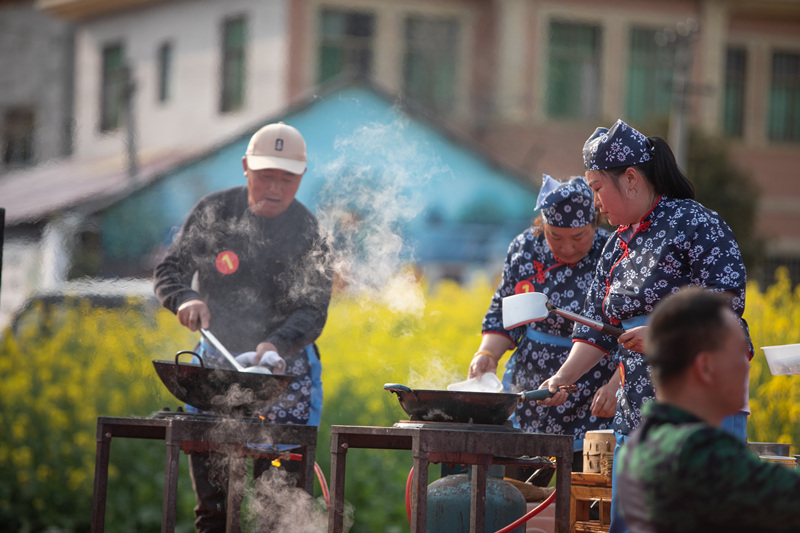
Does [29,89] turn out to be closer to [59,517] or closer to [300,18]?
[300,18]

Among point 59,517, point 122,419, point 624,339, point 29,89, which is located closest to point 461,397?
point 624,339

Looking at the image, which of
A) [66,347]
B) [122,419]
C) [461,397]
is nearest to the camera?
[461,397]

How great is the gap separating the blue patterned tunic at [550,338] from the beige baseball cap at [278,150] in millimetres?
1106

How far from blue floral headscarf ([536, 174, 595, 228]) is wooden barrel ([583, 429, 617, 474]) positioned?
2.96 feet

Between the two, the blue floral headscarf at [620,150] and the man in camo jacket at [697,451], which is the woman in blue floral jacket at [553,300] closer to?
the blue floral headscarf at [620,150]

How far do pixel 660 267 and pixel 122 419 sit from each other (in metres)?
2.29

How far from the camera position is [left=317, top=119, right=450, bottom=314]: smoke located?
6.23 m

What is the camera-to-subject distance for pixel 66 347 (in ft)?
28.9

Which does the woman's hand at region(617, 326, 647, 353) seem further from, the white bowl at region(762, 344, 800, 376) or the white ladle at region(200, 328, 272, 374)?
the white ladle at region(200, 328, 272, 374)

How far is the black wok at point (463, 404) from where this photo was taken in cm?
398

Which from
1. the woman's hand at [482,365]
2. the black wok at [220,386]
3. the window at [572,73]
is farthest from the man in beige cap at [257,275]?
the window at [572,73]

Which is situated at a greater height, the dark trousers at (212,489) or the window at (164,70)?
the window at (164,70)

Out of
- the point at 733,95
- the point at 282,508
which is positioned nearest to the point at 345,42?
the point at 733,95

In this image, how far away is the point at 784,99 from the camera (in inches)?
882
